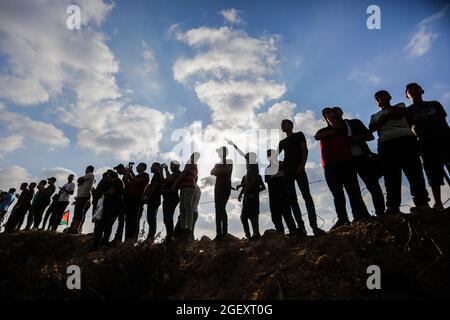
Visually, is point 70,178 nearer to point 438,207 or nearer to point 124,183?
point 124,183

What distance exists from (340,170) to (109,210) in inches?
211

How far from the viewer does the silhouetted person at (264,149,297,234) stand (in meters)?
6.09

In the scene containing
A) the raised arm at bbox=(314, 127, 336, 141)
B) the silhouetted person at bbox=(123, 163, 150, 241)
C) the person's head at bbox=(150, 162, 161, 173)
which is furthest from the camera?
the person's head at bbox=(150, 162, 161, 173)

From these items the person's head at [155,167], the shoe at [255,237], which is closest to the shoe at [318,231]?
the shoe at [255,237]

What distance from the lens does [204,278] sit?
497 cm

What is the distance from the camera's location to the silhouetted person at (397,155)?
463cm

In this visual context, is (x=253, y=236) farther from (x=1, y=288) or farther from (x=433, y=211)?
(x=1, y=288)

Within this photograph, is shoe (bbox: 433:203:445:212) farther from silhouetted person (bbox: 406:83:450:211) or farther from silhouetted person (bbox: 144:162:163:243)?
silhouetted person (bbox: 144:162:163:243)

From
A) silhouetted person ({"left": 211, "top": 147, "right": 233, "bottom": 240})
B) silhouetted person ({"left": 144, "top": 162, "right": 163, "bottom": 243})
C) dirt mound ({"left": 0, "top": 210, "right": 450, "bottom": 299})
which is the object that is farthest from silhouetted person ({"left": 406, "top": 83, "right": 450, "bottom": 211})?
silhouetted person ({"left": 144, "top": 162, "right": 163, "bottom": 243})

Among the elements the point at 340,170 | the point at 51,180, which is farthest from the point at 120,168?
the point at 340,170

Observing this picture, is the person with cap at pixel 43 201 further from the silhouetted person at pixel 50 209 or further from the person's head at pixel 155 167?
the person's head at pixel 155 167

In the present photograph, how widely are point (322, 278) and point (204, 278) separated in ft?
6.51

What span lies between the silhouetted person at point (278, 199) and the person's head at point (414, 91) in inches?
106

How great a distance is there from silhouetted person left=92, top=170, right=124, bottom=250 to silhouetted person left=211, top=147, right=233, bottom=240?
2509 mm
